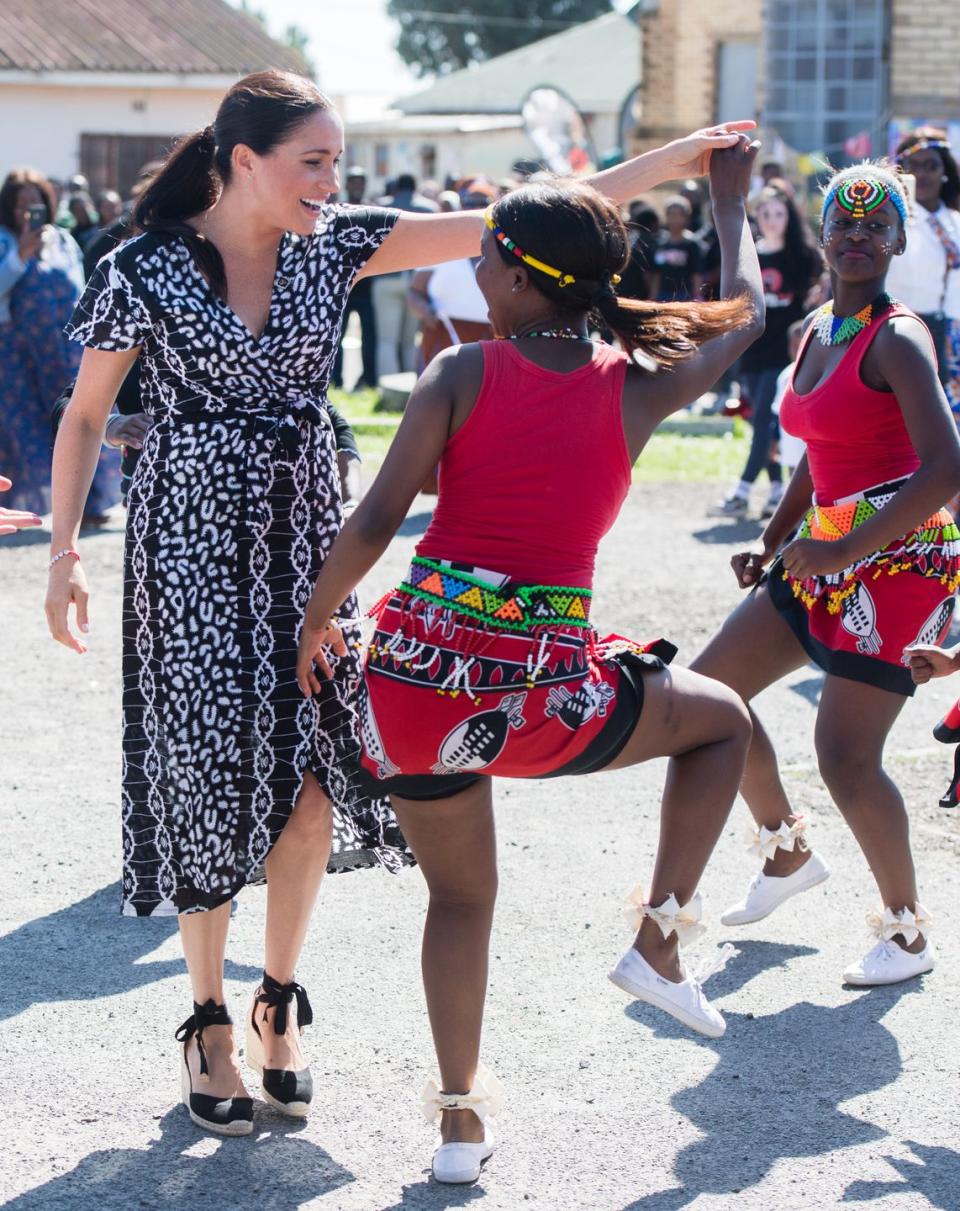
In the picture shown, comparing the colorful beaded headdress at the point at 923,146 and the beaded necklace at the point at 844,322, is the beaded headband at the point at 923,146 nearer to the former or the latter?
the colorful beaded headdress at the point at 923,146

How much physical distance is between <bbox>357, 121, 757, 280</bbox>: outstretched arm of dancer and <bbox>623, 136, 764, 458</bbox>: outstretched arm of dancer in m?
0.06

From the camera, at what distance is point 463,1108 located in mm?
3270

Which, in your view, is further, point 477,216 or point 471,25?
point 471,25

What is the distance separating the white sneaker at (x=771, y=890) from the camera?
4.52 m

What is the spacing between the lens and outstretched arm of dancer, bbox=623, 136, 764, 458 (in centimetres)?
311

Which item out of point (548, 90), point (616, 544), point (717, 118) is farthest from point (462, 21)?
point (616, 544)

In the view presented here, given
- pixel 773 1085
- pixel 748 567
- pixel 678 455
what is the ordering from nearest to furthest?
pixel 773 1085, pixel 748 567, pixel 678 455

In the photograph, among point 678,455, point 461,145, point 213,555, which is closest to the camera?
point 213,555

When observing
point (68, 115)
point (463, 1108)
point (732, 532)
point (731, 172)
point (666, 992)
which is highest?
point (68, 115)

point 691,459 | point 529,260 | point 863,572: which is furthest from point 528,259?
point 691,459

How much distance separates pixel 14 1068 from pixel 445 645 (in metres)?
1.50

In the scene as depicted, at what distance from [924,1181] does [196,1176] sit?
4.59ft

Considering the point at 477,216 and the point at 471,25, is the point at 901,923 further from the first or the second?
the point at 471,25

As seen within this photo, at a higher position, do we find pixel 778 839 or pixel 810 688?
pixel 778 839
